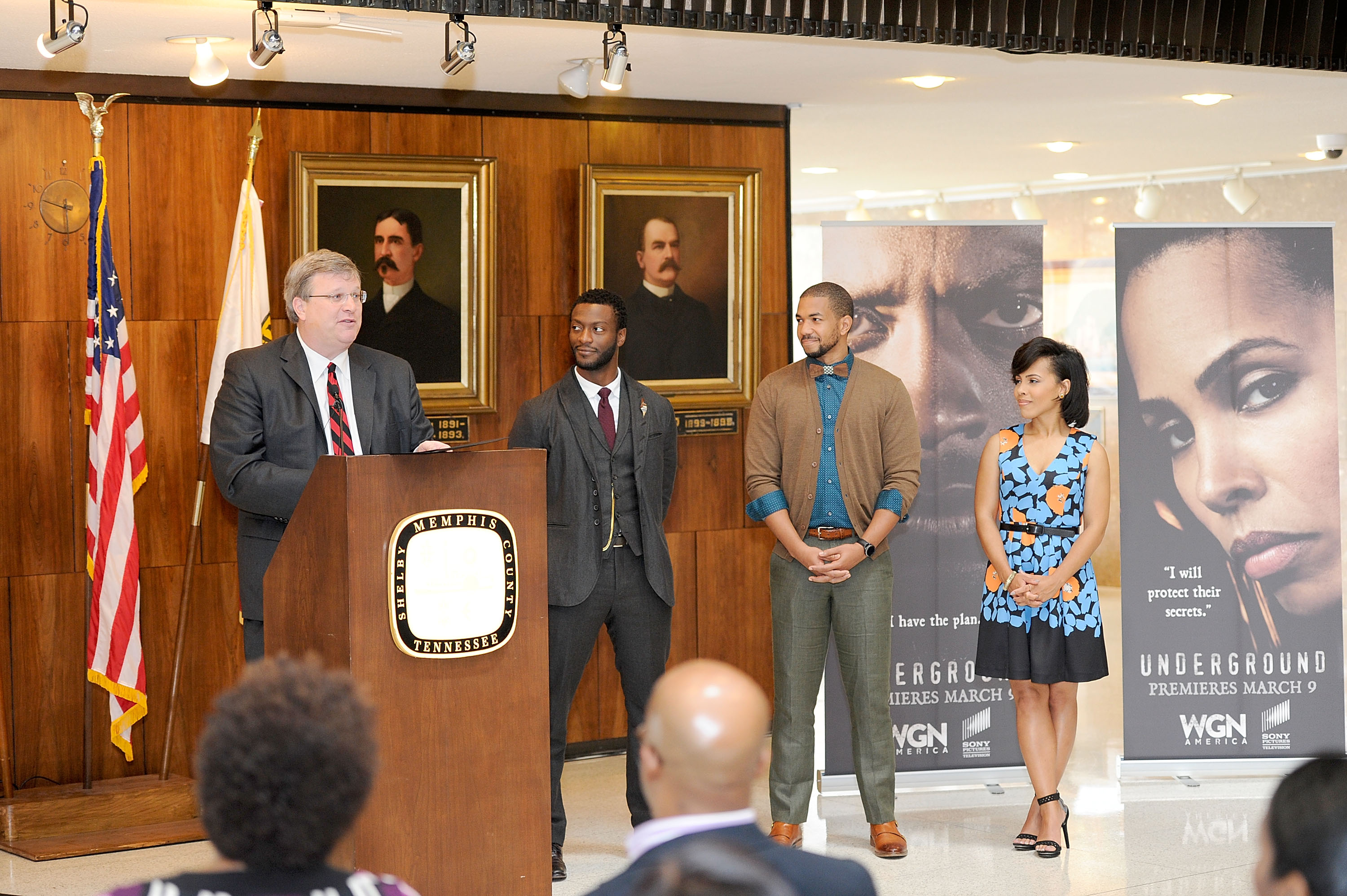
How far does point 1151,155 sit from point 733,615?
15.5ft

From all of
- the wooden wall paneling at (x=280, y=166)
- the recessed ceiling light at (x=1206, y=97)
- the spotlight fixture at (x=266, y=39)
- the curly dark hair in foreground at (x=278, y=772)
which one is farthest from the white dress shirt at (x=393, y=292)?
the curly dark hair in foreground at (x=278, y=772)

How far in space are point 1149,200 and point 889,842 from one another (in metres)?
6.77

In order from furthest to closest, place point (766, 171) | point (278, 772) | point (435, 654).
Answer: point (766, 171)
point (435, 654)
point (278, 772)

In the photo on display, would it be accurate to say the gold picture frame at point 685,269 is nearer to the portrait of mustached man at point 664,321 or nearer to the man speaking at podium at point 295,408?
the portrait of mustached man at point 664,321

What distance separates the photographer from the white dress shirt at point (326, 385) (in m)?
3.86

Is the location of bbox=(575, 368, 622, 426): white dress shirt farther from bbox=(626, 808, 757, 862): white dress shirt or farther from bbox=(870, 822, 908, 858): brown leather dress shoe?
bbox=(626, 808, 757, 862): white dress shirt

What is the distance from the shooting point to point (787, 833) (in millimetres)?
4930

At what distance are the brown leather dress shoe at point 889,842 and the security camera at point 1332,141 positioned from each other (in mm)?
5600

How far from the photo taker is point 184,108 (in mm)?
5828

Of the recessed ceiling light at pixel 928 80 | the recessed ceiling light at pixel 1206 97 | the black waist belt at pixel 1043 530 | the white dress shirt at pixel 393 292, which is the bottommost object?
the black waist belt at pixel 1043 530

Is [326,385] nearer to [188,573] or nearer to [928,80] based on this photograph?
[188,573]

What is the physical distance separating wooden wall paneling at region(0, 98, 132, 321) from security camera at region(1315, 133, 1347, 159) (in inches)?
262

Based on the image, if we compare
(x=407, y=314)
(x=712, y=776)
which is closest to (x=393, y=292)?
(x=407, y=314)

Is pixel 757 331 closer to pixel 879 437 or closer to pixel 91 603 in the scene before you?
pixel 879 437
